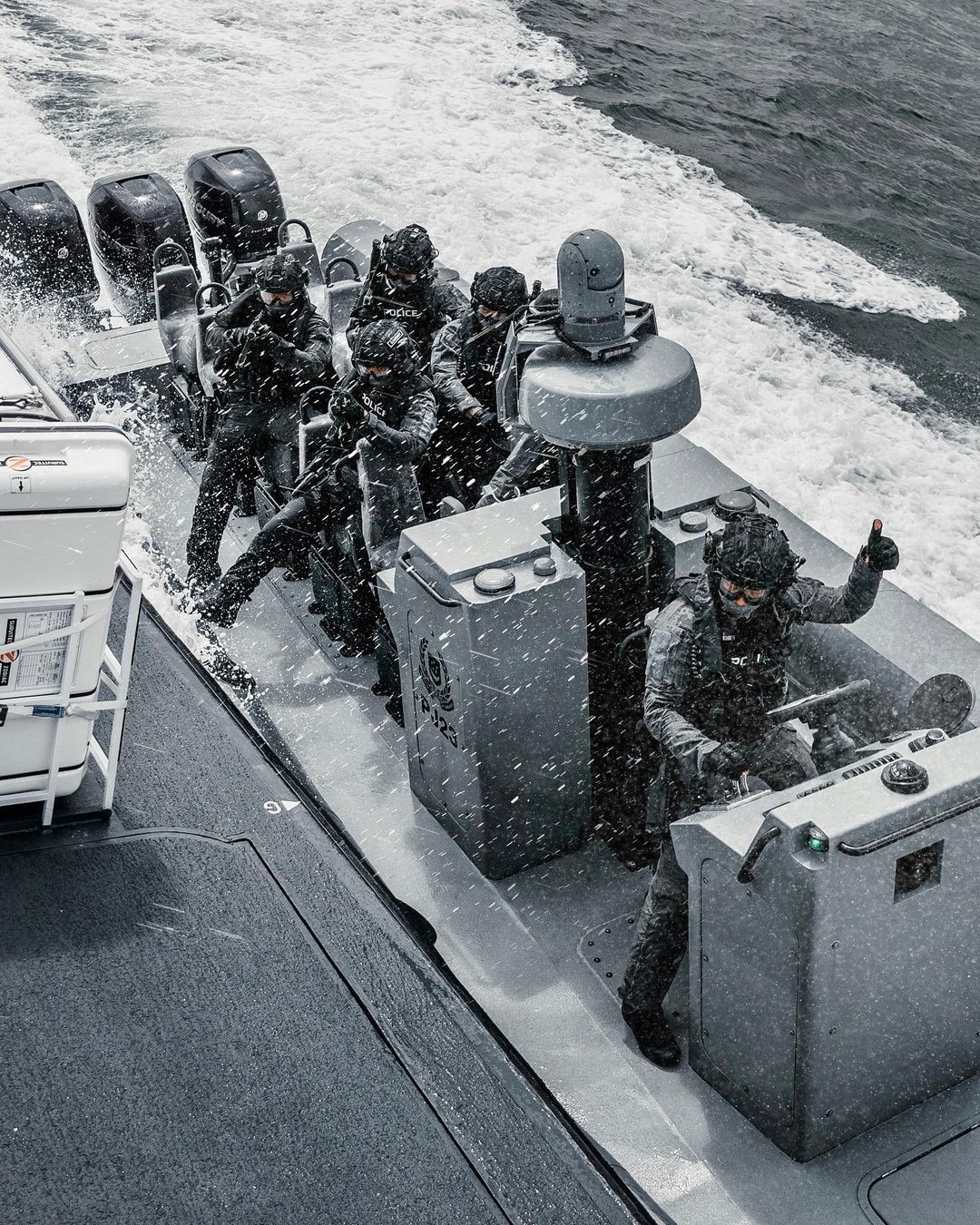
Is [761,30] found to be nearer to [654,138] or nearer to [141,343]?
[654,138]

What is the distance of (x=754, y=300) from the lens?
9820 millimetres

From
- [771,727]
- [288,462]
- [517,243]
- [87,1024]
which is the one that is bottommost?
[517,243]

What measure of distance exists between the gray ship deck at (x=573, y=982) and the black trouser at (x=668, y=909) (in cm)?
18

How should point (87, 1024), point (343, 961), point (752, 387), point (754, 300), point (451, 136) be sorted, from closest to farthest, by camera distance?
point (87, 1024) → point (343, 961) → point (752, 387) → point (754, 300) → point (451, 136)

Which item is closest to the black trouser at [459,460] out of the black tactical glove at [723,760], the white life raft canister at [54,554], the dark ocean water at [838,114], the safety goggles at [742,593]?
the safety goggles at [742,593]

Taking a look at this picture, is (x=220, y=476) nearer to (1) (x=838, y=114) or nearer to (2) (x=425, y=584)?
(2) (x=425, y=584)

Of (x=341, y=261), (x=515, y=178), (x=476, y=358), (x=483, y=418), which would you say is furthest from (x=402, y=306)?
(x=515, y=178)

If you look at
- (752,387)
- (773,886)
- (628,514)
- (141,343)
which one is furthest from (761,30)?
(773,886)

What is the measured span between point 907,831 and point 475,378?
2.82 m

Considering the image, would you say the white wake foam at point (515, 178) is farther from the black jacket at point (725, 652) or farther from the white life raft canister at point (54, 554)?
the white life raft canister at point (54, 554)

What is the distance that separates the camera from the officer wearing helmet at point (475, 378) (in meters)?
4.73

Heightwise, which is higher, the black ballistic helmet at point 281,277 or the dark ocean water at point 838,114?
the black ballistic helmet at point 281,277

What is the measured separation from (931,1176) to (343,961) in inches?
52.5

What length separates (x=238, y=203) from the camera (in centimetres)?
A: 669
